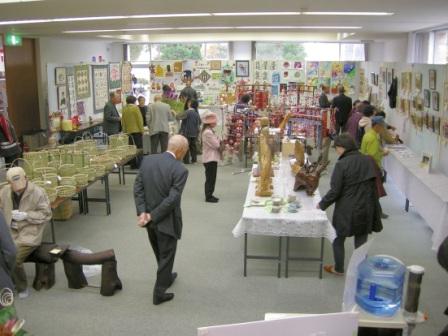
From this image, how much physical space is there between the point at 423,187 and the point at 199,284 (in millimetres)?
3264

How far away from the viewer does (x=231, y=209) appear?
740 cm

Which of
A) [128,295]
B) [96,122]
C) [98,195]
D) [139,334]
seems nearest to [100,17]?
[98,195]

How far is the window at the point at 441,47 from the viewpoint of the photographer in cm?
959

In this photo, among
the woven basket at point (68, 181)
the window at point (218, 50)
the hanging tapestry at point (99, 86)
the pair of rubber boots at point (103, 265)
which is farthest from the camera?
the window at point (218, 50)

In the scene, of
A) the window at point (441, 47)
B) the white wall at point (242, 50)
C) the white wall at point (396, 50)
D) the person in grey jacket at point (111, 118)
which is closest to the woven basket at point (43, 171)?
the person in grey jacket at point (111, 118)

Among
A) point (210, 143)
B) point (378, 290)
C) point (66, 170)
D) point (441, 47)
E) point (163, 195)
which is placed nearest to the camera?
point (378, 290)

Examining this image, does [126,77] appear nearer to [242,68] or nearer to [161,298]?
[242,68]

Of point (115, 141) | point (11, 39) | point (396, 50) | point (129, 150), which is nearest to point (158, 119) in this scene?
point (115, 141)

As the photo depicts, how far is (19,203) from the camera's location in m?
4.62

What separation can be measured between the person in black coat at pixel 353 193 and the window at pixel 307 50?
37.2 feet

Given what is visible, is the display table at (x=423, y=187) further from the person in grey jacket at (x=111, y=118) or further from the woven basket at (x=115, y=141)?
the person in grey jacket at (x=111, y=118)

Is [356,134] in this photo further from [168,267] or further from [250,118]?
[168,267]

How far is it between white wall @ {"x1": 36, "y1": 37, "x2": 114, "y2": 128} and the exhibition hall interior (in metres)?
0.65

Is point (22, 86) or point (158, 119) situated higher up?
point (22, 86)
